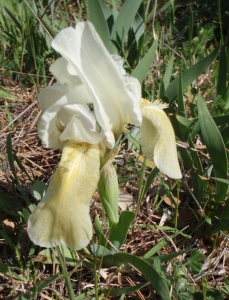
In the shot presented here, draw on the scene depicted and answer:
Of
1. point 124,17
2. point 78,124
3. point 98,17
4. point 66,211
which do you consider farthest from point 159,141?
point 124,17

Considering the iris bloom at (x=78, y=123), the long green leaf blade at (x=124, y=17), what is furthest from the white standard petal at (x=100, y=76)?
the long green leaf blade at (x=124, y=17)

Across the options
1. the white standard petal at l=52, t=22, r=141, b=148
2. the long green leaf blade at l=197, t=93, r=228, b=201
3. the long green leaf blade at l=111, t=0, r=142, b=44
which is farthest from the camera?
the long green leaf blade at l=111, t=0, r=142, b=44

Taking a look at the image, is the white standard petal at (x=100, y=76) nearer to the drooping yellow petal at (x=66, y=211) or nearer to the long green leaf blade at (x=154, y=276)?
the drooping yellow petal at (x=66, y=211)

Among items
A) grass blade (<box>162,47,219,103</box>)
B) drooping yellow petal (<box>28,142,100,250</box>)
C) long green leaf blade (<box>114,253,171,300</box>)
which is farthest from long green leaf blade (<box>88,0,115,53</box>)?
long green leaf blade (<box>114,253,171,300</box>)

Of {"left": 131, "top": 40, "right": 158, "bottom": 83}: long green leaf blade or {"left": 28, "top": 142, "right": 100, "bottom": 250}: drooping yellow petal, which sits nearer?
{"left": 28, "top": 142, "right": 100, "bottom": 250}: drooping yellow petal

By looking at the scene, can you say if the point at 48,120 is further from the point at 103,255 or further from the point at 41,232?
the point at 103,255

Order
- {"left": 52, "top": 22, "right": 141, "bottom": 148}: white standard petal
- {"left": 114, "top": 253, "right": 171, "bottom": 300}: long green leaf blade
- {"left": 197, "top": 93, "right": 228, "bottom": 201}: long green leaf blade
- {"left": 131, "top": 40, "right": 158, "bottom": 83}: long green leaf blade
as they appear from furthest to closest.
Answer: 1. {"left": 131, "top": 40, "right": 158, "bottom": 83}: long green leaf blade
2. {"left": 197, "top": 93, "right": 228, "bottom": 201}: long green leaf blade
3. {"left": 114, "top": 253, "right": 171, "bottom": 300}: long green leaf blade
4. {"left": 52, "top": 22, "right": 141, "bottom": 148}: white standard petal

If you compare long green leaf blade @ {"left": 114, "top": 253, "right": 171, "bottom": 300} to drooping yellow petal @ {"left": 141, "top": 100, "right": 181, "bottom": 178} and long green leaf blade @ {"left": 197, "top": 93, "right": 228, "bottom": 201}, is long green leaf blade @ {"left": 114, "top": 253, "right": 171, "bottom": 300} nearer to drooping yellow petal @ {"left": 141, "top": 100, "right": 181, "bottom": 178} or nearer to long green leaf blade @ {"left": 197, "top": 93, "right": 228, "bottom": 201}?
drooping yellow petal @ {"left": 141, "top": 100, "right": 181, "bottom": 178}

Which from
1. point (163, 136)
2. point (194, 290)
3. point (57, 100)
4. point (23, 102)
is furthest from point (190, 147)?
point (23, 102)
